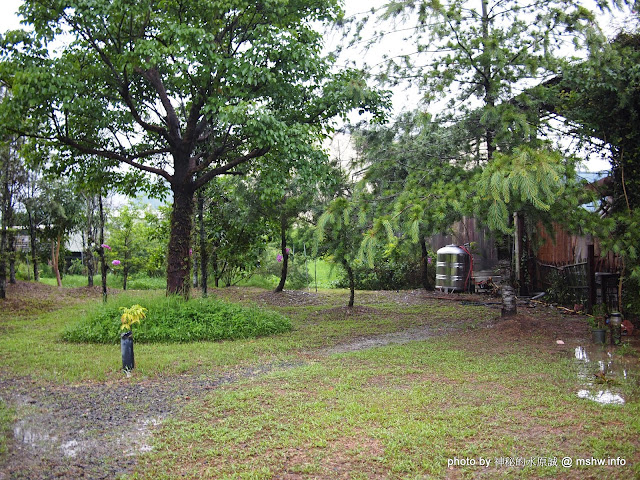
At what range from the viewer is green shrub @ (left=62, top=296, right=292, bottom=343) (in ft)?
25.2

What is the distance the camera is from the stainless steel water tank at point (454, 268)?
527 inches

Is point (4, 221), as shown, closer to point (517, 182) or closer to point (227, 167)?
point (227, 167)

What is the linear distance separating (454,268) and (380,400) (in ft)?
30.6

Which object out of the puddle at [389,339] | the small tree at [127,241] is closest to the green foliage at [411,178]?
the puddle at [389,339]

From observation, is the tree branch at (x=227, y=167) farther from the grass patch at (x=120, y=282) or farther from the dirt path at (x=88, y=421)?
the grass patch at (x=120, y=282)

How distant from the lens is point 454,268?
13445 millimetres

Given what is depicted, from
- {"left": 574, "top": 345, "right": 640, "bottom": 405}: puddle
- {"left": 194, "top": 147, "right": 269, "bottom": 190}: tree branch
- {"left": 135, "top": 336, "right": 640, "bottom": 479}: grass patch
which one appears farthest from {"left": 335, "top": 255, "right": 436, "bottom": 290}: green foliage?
{"left": 135, "top": 336, "right": 640, "bottom": 479}: grass patch

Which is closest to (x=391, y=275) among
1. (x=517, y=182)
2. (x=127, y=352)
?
(x=517, y=182)

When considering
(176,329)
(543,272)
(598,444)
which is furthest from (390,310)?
(598,444)

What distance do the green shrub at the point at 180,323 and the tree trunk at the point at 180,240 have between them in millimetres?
541

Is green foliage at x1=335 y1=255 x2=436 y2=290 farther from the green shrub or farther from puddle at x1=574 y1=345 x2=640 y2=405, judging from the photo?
puddle at x1=574 y1=345 x2=640 y2=405

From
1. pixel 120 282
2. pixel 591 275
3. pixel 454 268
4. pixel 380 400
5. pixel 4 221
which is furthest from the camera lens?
pixel 120 282

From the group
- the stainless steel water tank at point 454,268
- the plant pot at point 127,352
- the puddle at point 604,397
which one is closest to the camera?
the puddle at point 604,397

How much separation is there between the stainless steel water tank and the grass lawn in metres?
4.52
